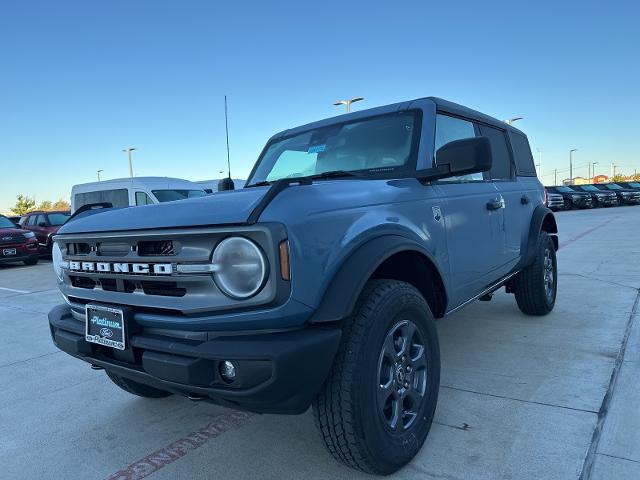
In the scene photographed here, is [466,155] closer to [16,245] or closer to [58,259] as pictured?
[58,259]

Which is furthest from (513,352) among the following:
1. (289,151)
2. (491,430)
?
(289,151)

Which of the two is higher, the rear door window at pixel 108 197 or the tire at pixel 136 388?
the rear door window at pixel 108 197

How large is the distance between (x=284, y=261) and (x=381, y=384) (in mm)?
801

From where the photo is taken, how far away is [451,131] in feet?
11.2

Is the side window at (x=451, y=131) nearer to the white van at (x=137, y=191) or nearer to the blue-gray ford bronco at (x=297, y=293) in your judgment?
the blue-gray ford bronco at (x=297, y=293)

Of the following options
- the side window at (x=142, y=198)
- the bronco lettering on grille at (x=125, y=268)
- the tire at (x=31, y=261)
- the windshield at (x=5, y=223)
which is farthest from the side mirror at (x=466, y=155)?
the windshield at (x=5, y=223)

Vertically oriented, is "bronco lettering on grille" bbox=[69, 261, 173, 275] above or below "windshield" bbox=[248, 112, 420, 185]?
below

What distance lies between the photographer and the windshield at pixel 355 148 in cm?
302

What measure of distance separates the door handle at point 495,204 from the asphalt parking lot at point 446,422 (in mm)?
1140

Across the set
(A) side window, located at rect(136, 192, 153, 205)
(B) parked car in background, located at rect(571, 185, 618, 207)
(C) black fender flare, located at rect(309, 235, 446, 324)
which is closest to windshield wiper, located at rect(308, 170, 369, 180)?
(C) black fender flare, located at rect(309, 235, 446, 324)

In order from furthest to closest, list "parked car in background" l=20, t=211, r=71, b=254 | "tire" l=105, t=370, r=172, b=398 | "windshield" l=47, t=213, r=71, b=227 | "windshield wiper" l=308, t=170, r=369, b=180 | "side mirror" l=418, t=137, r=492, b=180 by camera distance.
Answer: "windshield" l=47, t=213, r=71, b=227 < "parked car in background" l=20, t=211, r=71, b=254 < "tire" l=105, t=370, r=172, b=398 < "windshield wiper" l=308, t=170, r=369, b=180 < "side mirror" l=418, t=137, r=492, b=180

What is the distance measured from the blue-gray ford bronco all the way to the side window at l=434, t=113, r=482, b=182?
0.12 metres

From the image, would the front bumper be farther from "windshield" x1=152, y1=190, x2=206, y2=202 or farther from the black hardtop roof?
"windshield" x1=152, y1=190, x2=206, y2=202

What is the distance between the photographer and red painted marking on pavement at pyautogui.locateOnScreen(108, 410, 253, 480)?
241 cm
